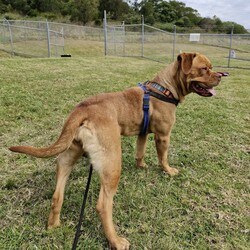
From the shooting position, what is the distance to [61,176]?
2213 millimetres

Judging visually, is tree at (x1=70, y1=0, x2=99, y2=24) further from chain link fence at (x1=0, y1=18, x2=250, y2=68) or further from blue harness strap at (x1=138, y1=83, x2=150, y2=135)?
blue harness strap at (x1=138, y1=83, x2=150, y2=135)

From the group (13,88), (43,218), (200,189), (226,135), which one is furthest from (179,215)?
(13,88)

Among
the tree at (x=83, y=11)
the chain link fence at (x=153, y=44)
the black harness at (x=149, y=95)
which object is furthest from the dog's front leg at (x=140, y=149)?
the tree at (x=83, y=11)

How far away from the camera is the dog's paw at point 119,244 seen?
2.00 m

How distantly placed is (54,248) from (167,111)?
165 centimetres

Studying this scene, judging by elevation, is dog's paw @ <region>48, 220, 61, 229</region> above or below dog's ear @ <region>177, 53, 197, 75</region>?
below

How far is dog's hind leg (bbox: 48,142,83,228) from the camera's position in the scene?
84.4 inches

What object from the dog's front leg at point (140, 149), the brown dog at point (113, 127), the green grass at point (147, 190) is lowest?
the green grass at point (147, 190)

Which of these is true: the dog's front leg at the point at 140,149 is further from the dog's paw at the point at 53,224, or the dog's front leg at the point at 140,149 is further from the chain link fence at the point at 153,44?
the chain link fence at the point at 153,44

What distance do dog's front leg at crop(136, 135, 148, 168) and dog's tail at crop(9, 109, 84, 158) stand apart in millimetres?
1111

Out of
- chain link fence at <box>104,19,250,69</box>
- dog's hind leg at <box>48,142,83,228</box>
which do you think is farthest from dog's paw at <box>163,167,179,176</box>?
chain link fence at <box>104,19,250,69</box>

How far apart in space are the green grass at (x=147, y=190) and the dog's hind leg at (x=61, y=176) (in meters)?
0.11

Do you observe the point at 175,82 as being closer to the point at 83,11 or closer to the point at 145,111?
the point at 145,111

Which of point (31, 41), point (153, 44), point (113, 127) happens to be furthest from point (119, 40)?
point (113, 127)
